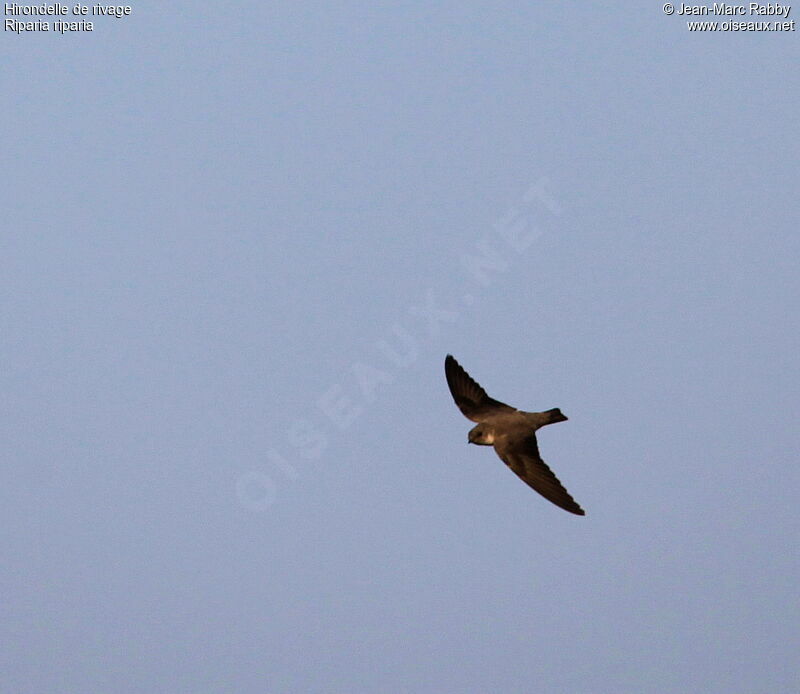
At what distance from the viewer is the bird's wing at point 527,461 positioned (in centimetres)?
2498

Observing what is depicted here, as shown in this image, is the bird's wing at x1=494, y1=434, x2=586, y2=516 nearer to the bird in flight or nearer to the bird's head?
the bird in flight

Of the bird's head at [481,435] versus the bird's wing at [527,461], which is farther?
the bird's head at [481,435]

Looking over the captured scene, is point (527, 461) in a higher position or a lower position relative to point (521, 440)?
lower

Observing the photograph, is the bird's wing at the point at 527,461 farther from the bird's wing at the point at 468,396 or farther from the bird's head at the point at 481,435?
the bird's wing at the point at 468,396

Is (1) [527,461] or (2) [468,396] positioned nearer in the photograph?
(1) [527,461]

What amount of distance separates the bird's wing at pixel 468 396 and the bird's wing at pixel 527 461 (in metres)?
0.88

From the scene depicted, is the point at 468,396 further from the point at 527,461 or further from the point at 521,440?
the point at 527,461

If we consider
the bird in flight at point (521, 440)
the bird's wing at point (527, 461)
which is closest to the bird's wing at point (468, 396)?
the bird in flight at point (521, 440)

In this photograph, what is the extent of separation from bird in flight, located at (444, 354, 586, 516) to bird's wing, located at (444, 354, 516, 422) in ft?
0.07

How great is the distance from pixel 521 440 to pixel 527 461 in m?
0.48

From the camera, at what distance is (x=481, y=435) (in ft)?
82.8

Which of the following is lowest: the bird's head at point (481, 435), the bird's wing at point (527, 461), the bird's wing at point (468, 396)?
the bird's wing at point (527, 461)

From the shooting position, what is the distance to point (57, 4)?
3400 cm

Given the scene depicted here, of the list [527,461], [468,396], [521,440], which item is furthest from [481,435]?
[468,396]
